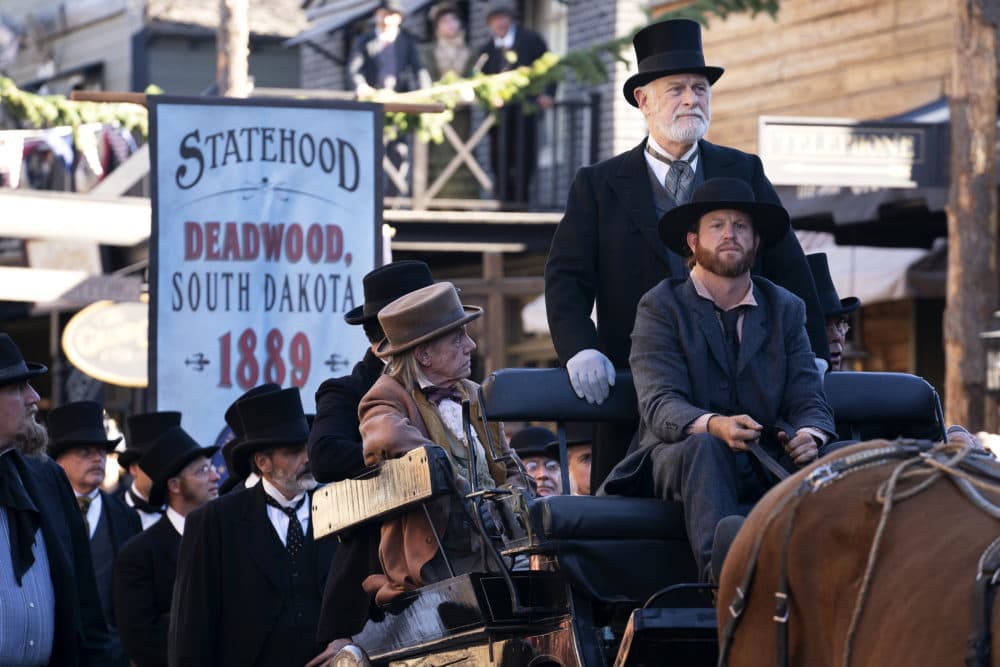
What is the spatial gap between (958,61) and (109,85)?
1907 centimetres

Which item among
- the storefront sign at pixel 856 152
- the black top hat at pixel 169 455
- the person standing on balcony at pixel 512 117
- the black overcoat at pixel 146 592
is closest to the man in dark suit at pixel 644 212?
the black overcoat at pixel 146 592

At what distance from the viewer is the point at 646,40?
7.63 m

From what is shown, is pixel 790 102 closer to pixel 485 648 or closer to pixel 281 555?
pixel 281 555

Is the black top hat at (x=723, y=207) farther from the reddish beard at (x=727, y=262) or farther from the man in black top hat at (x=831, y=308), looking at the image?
the man in black top hat at (x=831, y=308)

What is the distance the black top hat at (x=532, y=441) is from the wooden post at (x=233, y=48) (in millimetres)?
4758

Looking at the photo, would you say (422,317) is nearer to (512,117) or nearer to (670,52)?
(670,52)

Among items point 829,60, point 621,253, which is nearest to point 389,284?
point 621,253

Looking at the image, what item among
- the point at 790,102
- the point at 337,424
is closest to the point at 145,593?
the point at 337,424

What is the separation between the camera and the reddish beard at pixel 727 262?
655 cm

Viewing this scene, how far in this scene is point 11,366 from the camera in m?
7.33

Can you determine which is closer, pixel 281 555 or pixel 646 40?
pixel 646 40

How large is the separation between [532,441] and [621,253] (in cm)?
364

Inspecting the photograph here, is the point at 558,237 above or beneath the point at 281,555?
above

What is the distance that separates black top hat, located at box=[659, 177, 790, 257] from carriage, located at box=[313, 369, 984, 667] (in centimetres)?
59
